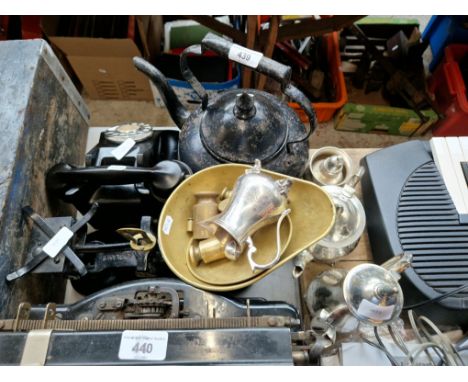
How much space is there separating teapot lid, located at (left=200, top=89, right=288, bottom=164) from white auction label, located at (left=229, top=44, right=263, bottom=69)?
57 millimetres

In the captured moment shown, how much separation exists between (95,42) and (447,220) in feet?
4.59

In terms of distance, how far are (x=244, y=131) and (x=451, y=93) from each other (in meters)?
1.26

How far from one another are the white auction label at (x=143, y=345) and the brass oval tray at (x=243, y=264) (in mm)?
178

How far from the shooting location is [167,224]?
0.65 meters

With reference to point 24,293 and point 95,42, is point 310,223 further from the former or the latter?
point 95,42

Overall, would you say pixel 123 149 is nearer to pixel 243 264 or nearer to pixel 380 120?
pixel 243 264

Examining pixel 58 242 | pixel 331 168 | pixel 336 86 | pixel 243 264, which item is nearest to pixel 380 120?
pixel 336 86

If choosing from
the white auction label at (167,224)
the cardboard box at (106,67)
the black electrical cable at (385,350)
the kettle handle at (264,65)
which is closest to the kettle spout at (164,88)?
the kettle handle at (264,65)

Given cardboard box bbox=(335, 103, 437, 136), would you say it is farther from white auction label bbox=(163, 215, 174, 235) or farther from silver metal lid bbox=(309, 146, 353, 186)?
white auction label bbox=(163, 215, 174, 235)

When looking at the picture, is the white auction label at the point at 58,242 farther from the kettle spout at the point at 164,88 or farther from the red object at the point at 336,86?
the red object at the point at 336,86

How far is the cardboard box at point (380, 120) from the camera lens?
1560 millimetres

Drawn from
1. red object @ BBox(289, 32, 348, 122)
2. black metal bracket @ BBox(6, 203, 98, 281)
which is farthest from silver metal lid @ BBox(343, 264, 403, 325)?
red object @ BBox(289, 32, 348, 122)

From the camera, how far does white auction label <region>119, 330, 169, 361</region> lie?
1.43ft
